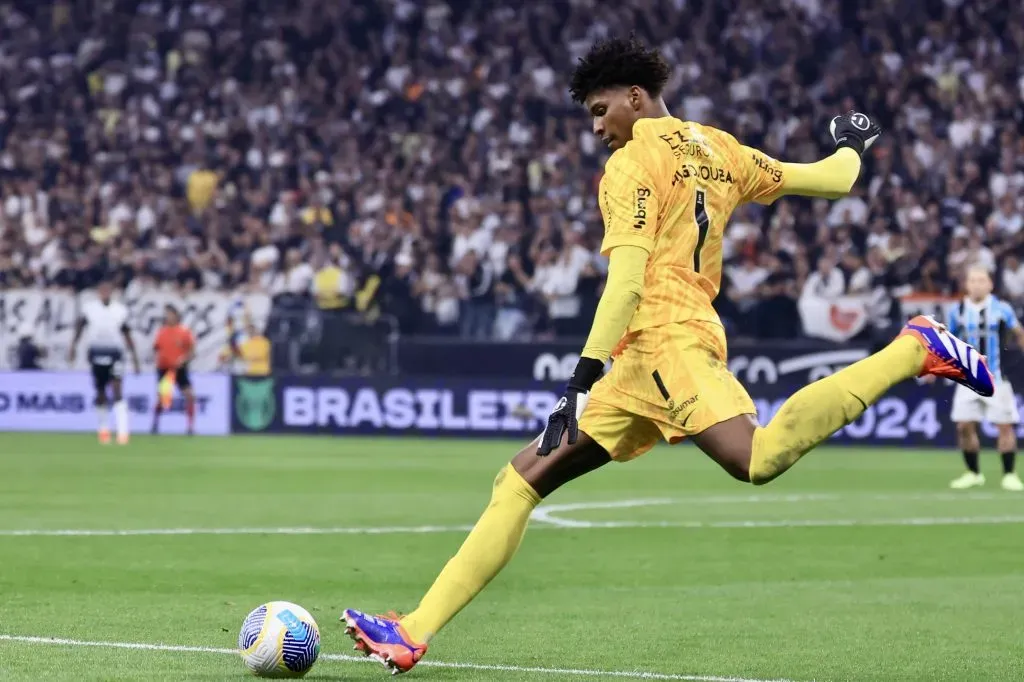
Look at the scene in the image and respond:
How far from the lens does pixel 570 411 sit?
21.6 ft

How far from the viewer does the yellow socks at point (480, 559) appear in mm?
6875

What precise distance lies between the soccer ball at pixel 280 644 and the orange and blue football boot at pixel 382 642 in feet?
0.81

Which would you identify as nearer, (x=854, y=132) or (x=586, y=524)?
(x=854, y=132)

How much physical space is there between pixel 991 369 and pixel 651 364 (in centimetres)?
1216

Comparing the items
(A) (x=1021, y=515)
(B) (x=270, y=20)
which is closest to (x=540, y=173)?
(B) (x=270, y=20)

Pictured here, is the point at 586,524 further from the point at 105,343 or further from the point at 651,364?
the point at 105,343

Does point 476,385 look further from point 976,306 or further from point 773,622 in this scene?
→ point 773,622

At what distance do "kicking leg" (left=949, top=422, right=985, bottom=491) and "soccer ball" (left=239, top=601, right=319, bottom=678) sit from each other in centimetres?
1259

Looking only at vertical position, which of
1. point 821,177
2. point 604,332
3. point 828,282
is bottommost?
point 828,282

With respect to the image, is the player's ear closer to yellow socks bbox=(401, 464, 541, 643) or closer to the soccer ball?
yellow socks bbox=(401, 464, 541, 643)

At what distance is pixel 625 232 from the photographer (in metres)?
6.76

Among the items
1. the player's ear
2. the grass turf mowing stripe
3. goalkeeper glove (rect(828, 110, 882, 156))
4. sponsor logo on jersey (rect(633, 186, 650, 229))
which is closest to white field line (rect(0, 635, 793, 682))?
sponsor logo on jersey (rect(633, 186, 650, 229))

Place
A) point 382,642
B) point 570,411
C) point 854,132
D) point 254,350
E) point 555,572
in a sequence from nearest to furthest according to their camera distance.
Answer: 1. point 570,411
2. point 382,642
3. point 854,132
4. point 555,572
5. point 254,350

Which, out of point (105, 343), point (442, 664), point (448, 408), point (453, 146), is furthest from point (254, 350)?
point (442, 664)
